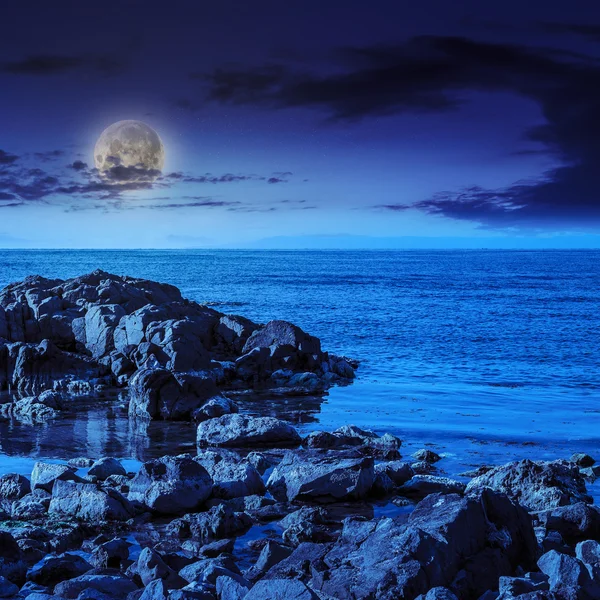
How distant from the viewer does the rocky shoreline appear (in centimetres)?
1078

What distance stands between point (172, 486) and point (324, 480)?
3.62 metres

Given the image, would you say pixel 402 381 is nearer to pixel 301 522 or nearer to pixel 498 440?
pixel 498 440

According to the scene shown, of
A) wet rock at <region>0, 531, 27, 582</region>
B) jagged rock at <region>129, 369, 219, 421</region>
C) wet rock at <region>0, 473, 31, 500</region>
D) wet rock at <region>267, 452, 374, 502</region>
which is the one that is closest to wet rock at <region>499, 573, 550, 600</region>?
wet rock at <region>267, 452, 374, 502</region>

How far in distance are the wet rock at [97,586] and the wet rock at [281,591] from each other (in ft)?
8.10

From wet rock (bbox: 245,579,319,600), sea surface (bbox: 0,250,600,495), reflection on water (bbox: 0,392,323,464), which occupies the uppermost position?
wet rock (bbox: 245,579,319,600)

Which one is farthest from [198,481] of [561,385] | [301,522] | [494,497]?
[561,385]

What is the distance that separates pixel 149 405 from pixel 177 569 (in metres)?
15.9

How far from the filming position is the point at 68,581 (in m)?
11.3

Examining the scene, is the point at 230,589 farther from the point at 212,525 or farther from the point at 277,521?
the point at 277,521

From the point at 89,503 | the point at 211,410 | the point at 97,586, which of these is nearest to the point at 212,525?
the point at 89,503

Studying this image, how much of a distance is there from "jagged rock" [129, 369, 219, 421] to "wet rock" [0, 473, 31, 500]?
9692mm

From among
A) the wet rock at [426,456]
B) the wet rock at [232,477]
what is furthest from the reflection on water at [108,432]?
the wet rock at [426,456]

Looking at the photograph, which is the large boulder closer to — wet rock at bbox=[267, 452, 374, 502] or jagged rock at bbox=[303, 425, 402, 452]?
wet rock at bbox=[267, 452, 374, 502]

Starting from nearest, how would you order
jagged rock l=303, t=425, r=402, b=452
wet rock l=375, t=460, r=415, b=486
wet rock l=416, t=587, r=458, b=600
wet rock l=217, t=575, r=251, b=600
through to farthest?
wet rock l=416, t=587, r=458, b=600 < wet rock l=217, t=575, r=251, b=600 < wet rock l=375, t=460, r=415, b=486 < jagged rock l=303, t=425, r=402, b=452
